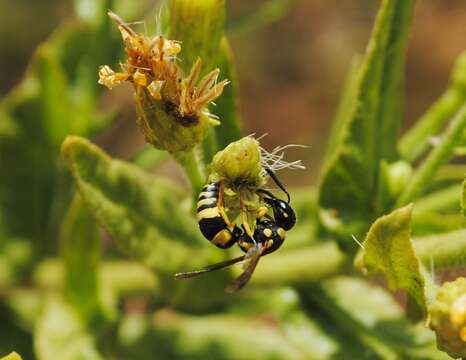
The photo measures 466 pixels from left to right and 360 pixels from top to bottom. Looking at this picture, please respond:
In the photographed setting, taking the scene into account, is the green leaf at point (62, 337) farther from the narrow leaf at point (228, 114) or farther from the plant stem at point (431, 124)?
the plant stem at point (431, 124)

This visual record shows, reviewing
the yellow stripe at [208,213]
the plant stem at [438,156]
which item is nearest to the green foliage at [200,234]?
the plant stem at [438,156]

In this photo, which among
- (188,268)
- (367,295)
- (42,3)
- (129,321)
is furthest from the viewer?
(42,3)

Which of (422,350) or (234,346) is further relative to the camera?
Result: (234,346)

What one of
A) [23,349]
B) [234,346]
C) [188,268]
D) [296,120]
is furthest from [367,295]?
[296,120]

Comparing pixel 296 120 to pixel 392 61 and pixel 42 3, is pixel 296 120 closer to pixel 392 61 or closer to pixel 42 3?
pixel 42 3

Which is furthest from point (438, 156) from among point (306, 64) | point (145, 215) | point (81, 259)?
point (306, 64)

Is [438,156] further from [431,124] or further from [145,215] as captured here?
[145,215]

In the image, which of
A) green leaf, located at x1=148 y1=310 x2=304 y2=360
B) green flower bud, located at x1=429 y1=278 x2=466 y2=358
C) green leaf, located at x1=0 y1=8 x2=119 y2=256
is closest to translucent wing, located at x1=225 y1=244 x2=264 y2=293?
green flower bud, located at x1=429 y1=278 x2=466 y2=358
